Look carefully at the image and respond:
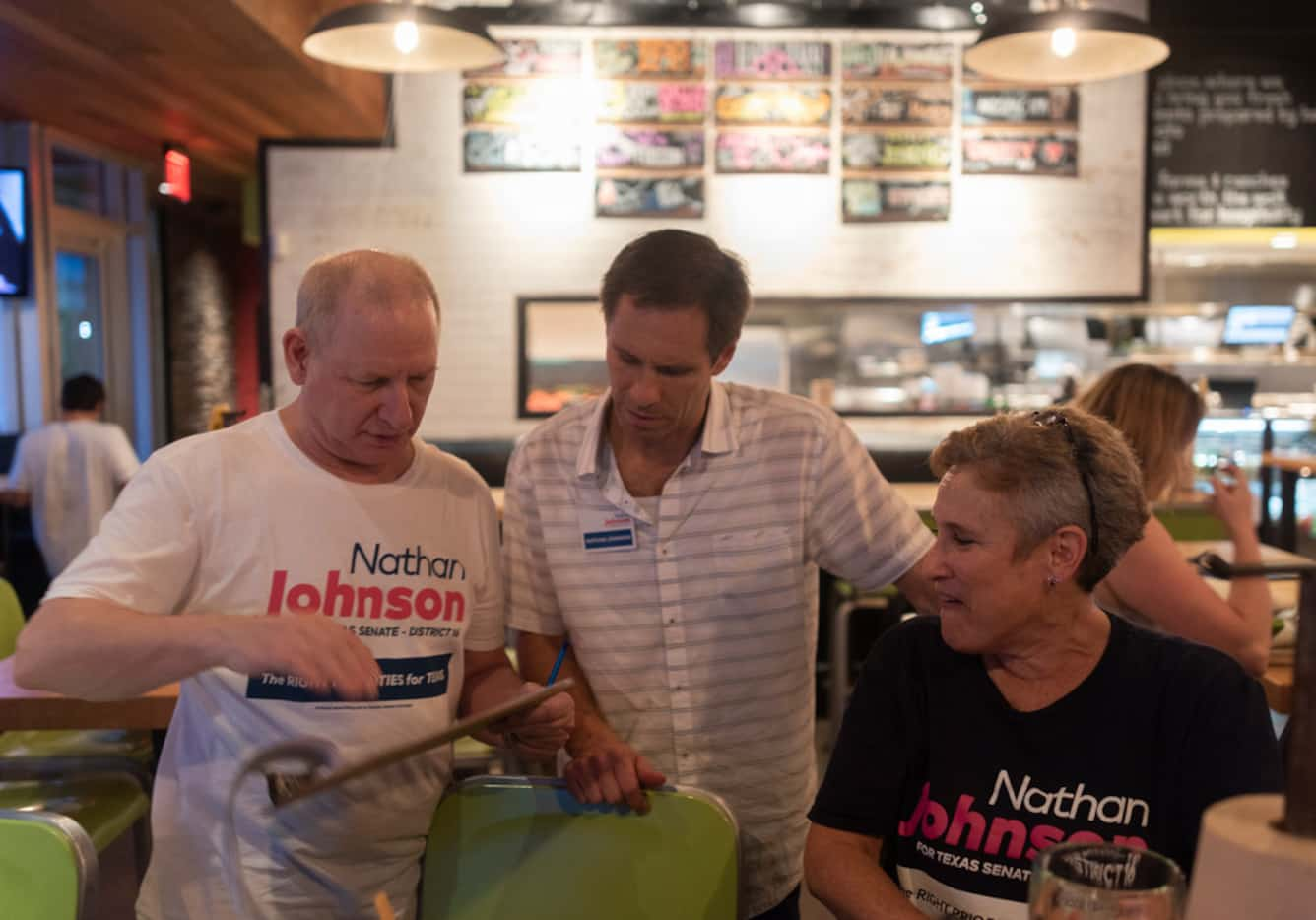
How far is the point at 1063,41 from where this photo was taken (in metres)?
4.12

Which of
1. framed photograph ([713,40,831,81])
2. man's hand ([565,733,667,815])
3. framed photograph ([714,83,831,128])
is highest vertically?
framed photograph ([713,40,831,81])

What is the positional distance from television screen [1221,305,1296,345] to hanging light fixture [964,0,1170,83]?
4327 mm

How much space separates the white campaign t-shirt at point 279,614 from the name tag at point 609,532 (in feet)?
1.04

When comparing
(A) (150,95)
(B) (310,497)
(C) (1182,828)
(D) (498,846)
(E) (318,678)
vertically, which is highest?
(A) (150,95)

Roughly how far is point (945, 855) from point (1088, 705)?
0.28 meters

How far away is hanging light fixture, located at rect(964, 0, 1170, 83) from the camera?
401 centimetres

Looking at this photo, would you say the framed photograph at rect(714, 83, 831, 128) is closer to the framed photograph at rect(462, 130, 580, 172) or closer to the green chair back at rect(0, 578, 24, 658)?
the framed photograph at rect(462, 130, 580, 172)

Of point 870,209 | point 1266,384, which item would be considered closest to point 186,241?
point 870,209

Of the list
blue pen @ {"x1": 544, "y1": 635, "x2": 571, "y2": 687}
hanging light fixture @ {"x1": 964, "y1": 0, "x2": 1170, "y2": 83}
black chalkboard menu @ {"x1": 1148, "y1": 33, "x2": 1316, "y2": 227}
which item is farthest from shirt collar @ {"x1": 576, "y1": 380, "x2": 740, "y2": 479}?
black chalkboard menu @ {"x1": 1148, "y1": 33, "x2": 1316, "y2": 227}

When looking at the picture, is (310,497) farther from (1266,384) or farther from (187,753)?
(1266,384)

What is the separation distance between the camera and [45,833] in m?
1.67

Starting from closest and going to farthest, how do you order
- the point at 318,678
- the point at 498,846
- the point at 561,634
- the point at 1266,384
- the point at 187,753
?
the point at 318,678
the point at 187,753
the point at 498,846
the point at 561,634
the point at 1266,384

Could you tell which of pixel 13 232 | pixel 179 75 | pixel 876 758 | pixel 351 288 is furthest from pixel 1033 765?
pixel 13 232

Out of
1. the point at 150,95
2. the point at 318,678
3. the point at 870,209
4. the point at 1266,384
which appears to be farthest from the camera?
the point at 1266,384
